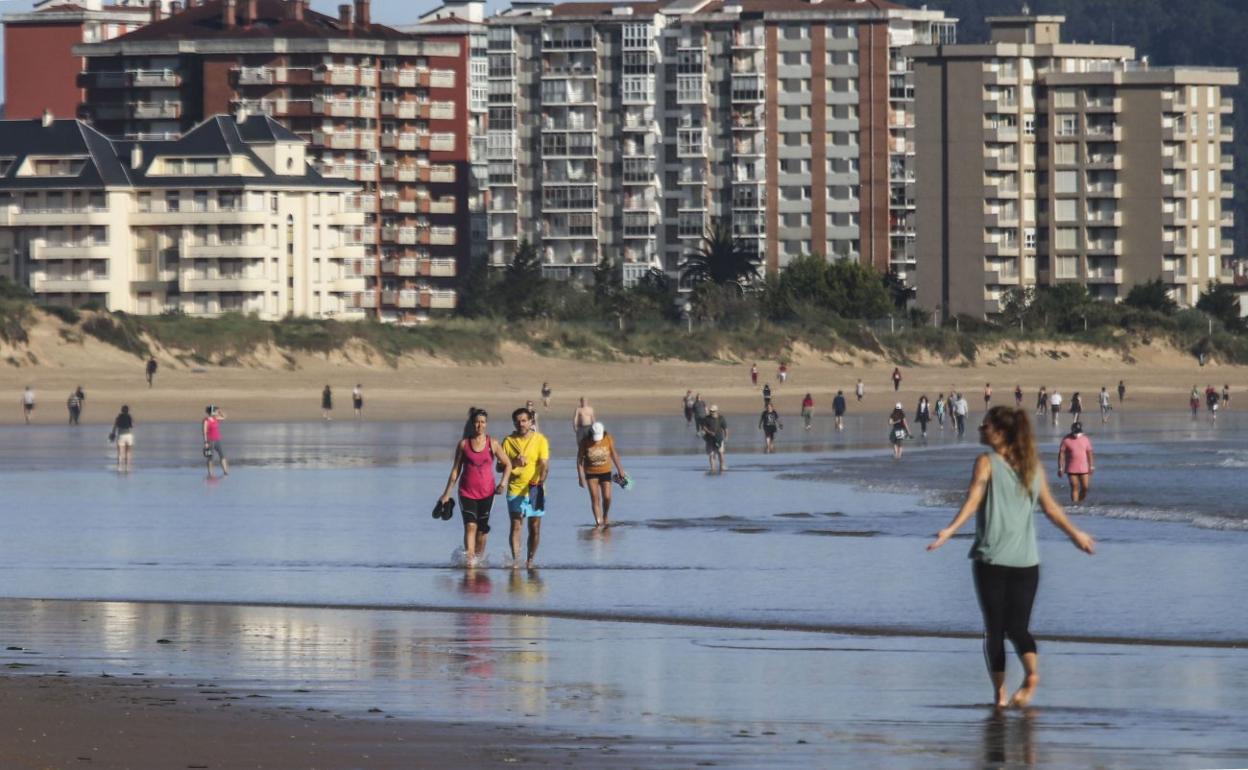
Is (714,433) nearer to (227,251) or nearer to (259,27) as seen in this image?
(227,251)

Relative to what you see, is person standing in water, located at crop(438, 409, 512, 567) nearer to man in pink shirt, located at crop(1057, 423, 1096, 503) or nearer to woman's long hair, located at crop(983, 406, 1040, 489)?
woman's long hair, located at crop(983, 406, 1040, 489)

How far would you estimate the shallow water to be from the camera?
57.2ft

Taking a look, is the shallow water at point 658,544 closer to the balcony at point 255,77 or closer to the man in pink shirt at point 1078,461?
the man in pink shirt at point 1078,461

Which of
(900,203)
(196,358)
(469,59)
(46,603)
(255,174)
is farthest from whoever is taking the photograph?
(469,59)

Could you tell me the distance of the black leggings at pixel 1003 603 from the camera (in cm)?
1163

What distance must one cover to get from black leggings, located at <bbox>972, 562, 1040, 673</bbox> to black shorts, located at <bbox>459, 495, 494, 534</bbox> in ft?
29.0

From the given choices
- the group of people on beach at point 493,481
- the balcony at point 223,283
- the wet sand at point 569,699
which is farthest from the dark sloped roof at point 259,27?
the wet sand at point 569,699

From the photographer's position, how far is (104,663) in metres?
13.4

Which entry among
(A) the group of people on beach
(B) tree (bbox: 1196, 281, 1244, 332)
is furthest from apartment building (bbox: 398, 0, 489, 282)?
(A) the group of people on beach

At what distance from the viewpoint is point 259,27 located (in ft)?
427

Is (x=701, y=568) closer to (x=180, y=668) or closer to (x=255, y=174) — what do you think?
(x=180, y=668)

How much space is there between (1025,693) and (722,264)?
120 metres

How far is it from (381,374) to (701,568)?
71.2 m

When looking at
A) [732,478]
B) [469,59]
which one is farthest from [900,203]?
[732,478]
